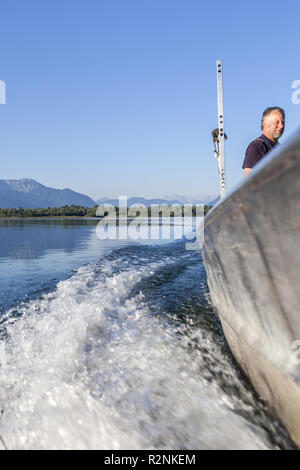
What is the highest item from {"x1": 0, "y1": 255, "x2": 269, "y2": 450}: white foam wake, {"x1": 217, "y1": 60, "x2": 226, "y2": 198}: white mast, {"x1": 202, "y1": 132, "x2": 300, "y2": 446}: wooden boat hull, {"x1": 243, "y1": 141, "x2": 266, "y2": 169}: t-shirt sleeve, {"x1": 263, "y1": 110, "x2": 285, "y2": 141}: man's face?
{"x1": 217, "y1": 60, "x2": 226, "y2": 198}: white mast

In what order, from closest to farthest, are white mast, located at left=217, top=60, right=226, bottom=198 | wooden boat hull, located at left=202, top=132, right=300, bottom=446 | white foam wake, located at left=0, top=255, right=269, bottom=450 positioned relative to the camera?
wooden boat hull, located at left=202, top=132, right=300, bottom=446, white foam wake, located at left=0, top=255, right=269, bottom=450, white mast, located at left=217, top=60, right=226, bottom=198

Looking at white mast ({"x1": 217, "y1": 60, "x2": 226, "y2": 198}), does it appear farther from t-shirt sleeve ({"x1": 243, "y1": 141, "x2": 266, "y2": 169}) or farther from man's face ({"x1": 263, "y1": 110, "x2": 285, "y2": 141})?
t-shirt sleeve ({"x1": 243, "y1": 141, "x2": 266, "y2": 169})

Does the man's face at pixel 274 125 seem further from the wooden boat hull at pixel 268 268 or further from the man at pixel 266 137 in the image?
the wooden boat hull at pixel 268 268

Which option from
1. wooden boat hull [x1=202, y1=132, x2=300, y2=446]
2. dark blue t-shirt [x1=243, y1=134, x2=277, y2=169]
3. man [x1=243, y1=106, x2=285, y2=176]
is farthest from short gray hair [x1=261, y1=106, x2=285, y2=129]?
wooden boat hull [x1=202, y1=132, x2=300, y2=446]

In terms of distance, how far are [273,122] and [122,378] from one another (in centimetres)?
355

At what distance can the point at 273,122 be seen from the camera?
4008 mm

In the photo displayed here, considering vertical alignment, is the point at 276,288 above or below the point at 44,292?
above

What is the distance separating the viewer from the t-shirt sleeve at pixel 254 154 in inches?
150

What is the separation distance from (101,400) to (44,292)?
4303mm

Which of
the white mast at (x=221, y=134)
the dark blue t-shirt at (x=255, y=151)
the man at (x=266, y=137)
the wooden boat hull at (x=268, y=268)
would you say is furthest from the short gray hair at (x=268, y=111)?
the white mast at (x=221, y=134)

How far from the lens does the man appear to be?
12.5 feet
